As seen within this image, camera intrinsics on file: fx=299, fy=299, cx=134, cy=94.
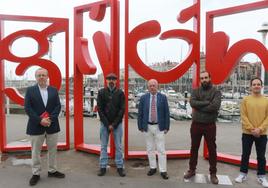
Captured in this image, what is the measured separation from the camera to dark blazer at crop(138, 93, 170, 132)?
512 centimetres

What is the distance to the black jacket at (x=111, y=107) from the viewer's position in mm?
5223

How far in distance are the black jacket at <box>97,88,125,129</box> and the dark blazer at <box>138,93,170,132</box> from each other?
349mm

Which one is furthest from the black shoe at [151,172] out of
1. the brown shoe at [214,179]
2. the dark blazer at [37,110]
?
the dark blazer at [37,110]

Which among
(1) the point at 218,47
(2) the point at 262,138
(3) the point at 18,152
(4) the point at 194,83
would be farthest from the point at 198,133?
(3) the point at 18,152

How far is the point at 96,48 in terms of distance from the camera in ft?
20.3

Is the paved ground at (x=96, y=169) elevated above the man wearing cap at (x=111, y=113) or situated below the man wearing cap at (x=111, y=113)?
below

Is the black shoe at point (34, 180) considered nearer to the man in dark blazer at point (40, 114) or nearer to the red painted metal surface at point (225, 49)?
the man in dark blazer at point (40, 114)

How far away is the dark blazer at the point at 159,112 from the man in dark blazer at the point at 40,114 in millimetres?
1435

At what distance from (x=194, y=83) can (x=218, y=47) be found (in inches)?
33.5

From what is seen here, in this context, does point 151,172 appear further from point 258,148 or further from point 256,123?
point 256,123

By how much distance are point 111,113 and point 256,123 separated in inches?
94.2

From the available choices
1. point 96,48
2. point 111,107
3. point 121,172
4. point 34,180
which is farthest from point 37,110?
point 96,48

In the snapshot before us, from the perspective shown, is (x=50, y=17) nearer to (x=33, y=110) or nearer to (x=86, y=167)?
(x=33, y=110)

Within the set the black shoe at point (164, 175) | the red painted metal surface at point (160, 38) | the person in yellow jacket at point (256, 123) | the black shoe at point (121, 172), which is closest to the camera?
the person in yellow jacket at point (256, 123)
